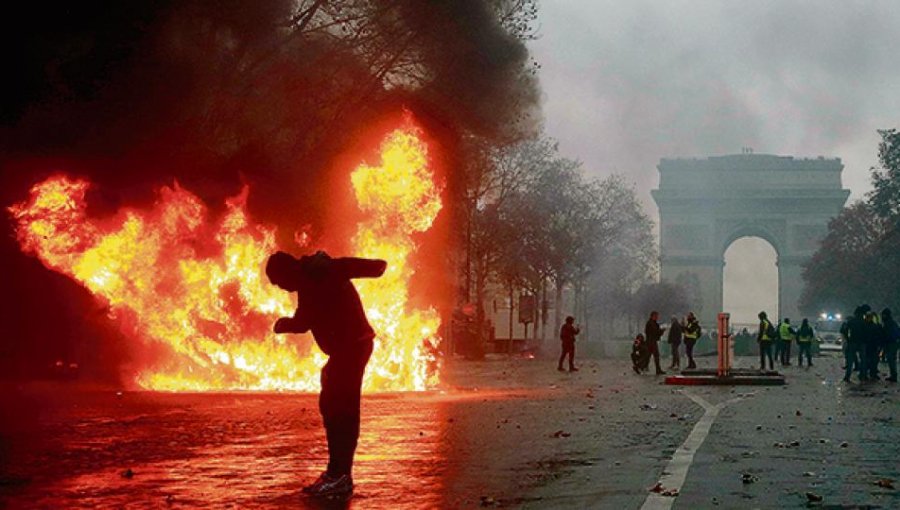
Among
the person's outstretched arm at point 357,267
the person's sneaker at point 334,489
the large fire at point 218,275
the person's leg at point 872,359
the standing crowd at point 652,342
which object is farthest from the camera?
the standing crowd at point 652,342

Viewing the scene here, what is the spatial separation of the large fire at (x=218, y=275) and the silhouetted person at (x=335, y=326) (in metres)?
13.3

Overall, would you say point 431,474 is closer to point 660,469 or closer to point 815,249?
point 660,469

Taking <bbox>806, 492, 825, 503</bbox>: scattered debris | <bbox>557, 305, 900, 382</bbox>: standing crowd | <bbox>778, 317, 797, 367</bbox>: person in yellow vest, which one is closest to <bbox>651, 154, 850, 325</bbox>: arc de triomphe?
<bbox>778, 317, 797, 367</bbox>: person in yellow vest

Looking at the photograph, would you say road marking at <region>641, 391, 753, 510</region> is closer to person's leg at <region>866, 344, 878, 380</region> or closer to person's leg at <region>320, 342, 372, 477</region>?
→ person's leg at <region>320, 342, 372, 477</region>

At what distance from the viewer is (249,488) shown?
8.86 metres

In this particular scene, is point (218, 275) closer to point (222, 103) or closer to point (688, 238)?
point (222, 103)

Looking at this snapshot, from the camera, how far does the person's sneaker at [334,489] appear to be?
27.8 ft

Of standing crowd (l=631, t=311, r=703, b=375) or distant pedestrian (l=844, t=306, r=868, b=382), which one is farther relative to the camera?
standing crowd (l=631, t=311, r=703, b=375)

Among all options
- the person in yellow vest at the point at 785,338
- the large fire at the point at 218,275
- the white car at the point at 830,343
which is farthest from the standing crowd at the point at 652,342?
the white car at the point at 830,343

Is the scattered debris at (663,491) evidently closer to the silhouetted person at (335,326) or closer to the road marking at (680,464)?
the road marking at (680,464)

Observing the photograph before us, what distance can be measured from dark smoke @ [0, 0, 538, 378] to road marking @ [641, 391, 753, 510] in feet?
40.7

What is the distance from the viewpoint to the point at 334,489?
8539 mm

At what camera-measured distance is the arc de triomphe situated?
105 meters

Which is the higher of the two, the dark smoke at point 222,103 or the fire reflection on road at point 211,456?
the dark smoke at point 222,103
